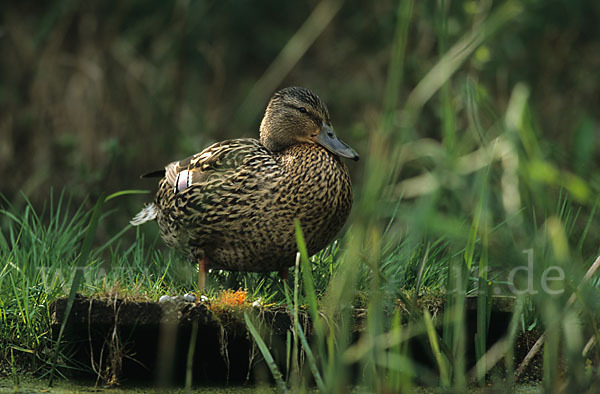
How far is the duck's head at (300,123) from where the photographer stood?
3861 millimetres

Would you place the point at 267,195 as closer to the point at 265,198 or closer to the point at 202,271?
the point at 265,198

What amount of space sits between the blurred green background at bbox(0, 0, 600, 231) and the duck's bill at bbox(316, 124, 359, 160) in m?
2.53

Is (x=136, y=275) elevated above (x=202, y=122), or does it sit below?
below

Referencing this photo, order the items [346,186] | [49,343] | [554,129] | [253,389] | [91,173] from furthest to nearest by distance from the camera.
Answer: [554,129], [91,173], [346,186], [49,343], [253,389]

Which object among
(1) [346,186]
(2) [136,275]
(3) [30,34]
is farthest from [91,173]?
(1) [346,186]

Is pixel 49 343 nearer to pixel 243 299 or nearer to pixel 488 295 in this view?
pixel 243 299

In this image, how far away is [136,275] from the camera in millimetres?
3717

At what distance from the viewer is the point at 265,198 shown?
355 centimetres

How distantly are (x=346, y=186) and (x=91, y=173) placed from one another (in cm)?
300

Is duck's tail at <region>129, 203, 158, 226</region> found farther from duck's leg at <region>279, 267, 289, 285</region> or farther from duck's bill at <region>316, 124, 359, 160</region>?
duck's bill at <region>316, 124, 359, 160</region>

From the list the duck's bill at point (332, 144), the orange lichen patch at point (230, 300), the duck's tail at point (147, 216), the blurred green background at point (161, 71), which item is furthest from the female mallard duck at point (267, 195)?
the blurred green background at point (161, 71)

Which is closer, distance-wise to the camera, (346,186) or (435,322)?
→ (435,322)

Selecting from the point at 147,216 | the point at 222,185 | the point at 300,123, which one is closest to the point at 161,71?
the point at 147,216

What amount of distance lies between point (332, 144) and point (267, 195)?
0.47m
